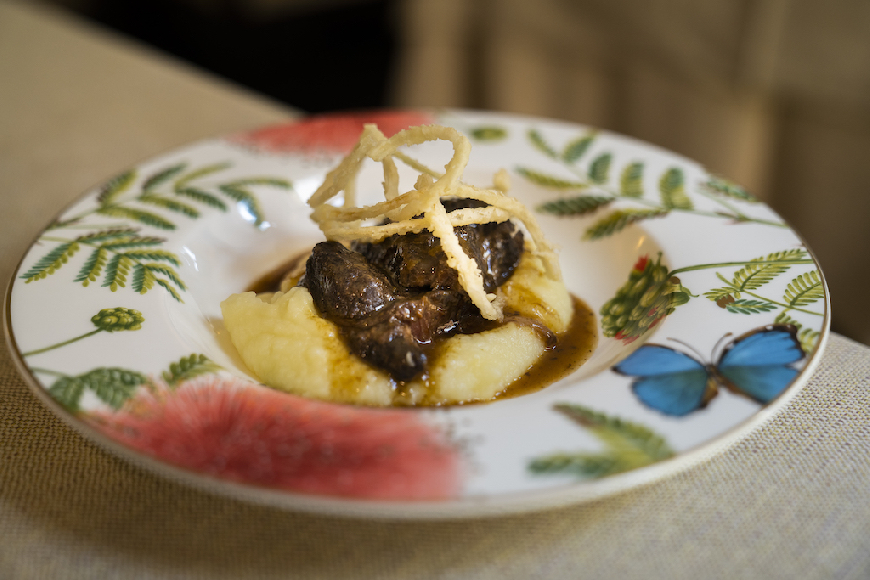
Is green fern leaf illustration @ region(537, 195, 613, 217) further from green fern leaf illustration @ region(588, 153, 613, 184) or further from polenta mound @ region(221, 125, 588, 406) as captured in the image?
polenta mound @ region(221, 125, 588, 406)

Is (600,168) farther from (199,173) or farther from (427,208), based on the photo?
(199,173)

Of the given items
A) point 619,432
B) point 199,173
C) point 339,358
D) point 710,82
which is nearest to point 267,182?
point 199,173

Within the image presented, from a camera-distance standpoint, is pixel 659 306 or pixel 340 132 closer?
pixel 659 306

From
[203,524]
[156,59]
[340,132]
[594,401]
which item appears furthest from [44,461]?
[156,59]

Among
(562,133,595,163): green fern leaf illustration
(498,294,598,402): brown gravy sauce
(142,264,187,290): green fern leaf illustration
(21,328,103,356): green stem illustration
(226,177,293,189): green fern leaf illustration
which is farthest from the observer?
(562,133,595,163): green fern leaf illustration

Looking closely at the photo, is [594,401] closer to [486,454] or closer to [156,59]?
[486,454]

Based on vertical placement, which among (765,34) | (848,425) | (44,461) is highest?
(765,34)

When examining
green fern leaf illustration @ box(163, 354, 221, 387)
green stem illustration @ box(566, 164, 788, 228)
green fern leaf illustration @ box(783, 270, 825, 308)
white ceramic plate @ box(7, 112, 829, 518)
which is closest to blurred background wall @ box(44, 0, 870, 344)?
white ceramic plate @ box(7, 112, 829, 518)
